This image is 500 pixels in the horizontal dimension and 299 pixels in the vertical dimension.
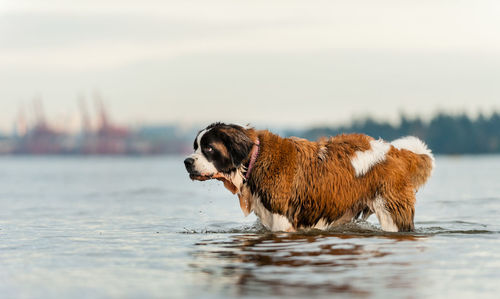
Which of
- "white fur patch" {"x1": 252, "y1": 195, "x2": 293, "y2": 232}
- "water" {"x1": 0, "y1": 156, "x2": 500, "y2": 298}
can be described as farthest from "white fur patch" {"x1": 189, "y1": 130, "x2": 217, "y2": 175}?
"water" {"x1": 0, "y1": 156, "x2": 500, "y2": 298}

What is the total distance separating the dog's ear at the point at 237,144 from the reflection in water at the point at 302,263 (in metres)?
1.34

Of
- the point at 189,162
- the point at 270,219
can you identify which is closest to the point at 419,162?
the point at 270,219

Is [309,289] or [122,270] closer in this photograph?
[309,289]

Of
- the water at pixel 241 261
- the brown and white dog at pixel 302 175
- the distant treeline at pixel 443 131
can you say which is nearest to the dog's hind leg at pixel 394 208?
the brown and white dog at pixel 302 175

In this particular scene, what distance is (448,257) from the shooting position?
10000 millimetres

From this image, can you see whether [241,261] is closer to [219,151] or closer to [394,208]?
[219,151]

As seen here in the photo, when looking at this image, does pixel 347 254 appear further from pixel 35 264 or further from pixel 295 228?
pixel 35 264

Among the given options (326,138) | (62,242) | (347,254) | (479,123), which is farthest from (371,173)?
(479,123)

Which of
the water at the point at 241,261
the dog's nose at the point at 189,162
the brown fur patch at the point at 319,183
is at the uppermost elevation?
the dog's nose at the point at 189,162

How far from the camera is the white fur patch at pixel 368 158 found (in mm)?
11797

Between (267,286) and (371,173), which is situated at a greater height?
(371,173)

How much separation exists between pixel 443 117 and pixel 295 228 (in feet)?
444

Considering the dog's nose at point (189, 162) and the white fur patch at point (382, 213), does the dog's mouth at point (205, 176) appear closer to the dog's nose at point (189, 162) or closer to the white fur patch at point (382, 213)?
the dog's nose at point (189, 162)

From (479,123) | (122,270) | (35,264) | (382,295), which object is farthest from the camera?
(479,123)
